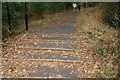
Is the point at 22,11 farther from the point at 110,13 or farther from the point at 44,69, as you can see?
the point at 44,69

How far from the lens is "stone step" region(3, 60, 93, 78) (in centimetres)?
373

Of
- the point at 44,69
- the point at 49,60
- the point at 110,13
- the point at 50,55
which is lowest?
the point at 44,69

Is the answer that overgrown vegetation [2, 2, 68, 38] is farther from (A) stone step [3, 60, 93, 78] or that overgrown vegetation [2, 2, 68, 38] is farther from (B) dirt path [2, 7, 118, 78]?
(A) stone step [3, 60, 93, 78]

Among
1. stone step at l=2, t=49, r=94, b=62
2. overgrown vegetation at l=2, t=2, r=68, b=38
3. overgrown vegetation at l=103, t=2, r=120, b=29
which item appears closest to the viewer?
stone step at l=2, t=49, r=94, b=62

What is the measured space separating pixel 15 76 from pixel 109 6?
7815mm

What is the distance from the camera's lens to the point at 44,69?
4.02 meters

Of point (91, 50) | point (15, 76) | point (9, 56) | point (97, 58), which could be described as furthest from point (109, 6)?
point (15, 76)

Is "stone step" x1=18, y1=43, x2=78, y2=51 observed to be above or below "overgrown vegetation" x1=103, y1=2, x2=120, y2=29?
below

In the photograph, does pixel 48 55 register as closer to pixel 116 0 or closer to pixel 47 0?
pixel 116 0

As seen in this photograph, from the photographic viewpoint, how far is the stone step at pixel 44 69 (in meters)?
3.73

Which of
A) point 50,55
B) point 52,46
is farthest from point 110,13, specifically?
point 50,55

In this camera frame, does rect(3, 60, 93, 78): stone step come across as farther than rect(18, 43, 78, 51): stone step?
No

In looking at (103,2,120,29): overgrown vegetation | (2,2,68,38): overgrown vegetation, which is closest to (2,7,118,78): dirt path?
(2,2,68,38): overgrown vegetation

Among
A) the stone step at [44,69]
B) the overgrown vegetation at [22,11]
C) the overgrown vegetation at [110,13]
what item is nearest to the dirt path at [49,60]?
the stone step at [44,69]
